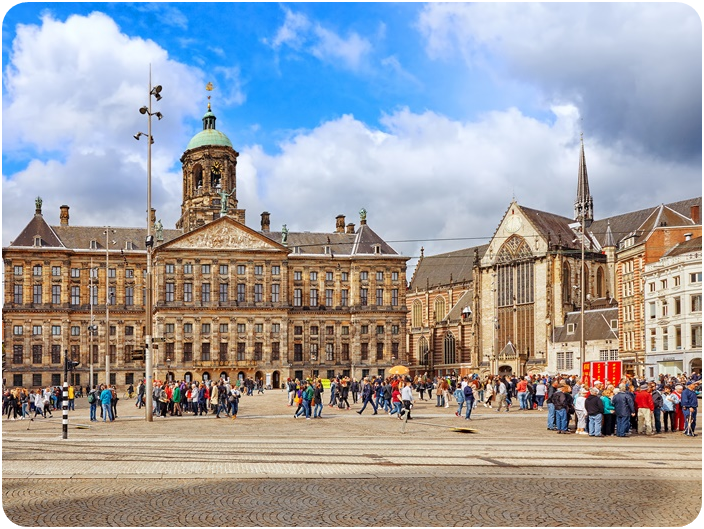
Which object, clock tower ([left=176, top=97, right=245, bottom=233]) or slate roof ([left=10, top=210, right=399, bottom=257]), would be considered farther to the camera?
clock tower ([left=176, top=97, right=245, bottom=233])

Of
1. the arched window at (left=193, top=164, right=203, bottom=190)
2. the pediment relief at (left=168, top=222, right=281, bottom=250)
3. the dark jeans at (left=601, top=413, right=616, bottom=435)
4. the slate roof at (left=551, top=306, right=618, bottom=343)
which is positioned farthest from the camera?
the arched window at (left=193, top=164, right=203, bottom=190)

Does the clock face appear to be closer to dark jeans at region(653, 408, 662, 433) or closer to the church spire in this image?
the church spire

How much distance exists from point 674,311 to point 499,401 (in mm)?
31123

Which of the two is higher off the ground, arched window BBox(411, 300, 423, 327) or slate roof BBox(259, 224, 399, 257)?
slate roof BBox(259, 224, 399, 257)

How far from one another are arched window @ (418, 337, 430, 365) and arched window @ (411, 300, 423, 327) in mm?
3568

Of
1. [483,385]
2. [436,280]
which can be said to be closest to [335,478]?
[483,385]

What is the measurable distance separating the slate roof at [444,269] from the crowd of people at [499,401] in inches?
3169

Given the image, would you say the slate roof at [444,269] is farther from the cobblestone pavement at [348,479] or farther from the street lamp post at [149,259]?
the cobblestone pavement at [348,479]

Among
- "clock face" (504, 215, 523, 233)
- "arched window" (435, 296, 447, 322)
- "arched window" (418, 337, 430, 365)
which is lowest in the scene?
"arched window" (418, 337, 430, 365)

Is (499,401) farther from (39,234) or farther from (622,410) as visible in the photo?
(39,234)

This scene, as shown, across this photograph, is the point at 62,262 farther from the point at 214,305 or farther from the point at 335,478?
the point at 335,478

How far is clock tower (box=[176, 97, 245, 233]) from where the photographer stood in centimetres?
9900

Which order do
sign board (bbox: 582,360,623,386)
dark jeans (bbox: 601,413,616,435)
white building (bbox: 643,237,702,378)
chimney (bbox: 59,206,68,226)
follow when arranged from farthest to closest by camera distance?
chimney (bbox: 59,206,68,226) → white building (bbox: 643,237,702,378) → sign board (bbox: 582,360,623,386) → dark jeans (bbox: 601,413,616,435)

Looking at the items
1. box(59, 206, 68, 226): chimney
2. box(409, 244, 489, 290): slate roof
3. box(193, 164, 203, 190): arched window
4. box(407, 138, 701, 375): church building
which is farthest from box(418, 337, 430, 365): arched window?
box(59, 206, 68, 226): chimney
